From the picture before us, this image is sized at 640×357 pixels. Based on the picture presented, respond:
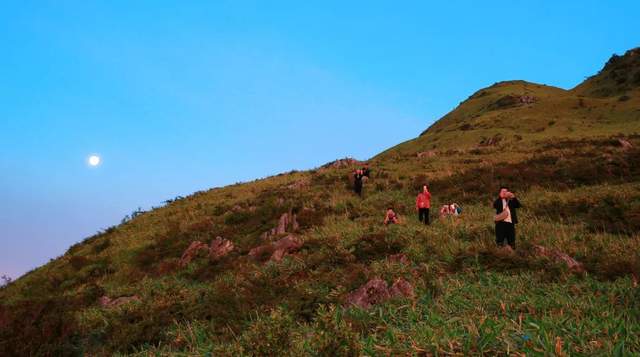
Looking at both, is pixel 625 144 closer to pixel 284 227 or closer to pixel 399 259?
pixel 284 227

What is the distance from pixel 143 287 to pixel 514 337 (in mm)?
14092

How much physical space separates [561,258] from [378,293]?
4483 millimetres

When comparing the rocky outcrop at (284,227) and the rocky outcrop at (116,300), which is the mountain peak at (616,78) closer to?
the rocky outcrop at (284,227)

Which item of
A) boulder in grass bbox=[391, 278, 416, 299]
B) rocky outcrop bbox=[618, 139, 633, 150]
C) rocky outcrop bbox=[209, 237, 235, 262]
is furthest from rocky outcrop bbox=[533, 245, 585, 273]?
rocky outcrop bbox=[618, 139, 633, 150]

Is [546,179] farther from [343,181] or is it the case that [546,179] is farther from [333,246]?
[333,246]

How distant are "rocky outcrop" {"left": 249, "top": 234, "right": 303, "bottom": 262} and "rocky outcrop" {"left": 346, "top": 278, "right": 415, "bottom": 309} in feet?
21.0

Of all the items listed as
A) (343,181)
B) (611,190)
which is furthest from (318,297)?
(343,181)

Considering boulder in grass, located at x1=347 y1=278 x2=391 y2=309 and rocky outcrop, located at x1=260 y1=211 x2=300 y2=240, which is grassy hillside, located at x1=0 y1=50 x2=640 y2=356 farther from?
rocky outcrop, located at x1=260 y1=211 x2=300 y2=240

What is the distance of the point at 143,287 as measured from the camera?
15875 millimetres

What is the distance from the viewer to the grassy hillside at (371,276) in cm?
525

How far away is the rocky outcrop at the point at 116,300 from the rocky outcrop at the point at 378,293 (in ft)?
26.0

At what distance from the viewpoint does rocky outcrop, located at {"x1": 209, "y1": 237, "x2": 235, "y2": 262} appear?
18734 millimetres

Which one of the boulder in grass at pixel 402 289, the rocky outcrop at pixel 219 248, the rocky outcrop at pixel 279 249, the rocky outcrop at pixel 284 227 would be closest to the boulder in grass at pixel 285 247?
the rocky outcrop at pixel 279 249

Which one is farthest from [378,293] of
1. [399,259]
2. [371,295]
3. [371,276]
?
[399,259]
